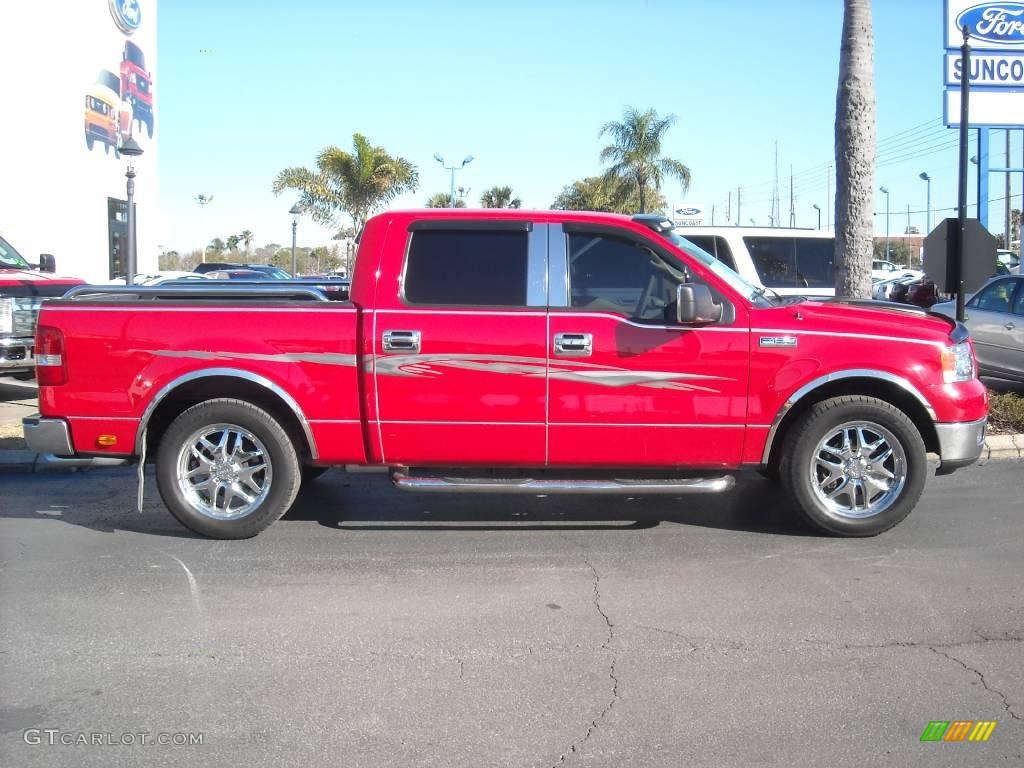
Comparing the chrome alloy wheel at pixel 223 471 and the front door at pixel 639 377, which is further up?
the front door at pixel 639 377

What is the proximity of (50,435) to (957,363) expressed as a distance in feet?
18.4

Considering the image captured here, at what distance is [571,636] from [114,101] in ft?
91.5

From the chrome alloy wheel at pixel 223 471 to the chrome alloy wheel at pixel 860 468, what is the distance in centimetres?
342

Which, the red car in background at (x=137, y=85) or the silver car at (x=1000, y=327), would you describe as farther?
the red car in background at (x=137, y=85)

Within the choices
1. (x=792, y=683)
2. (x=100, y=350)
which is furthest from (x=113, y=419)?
(x=792, y=683)

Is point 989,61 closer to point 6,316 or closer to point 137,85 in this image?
point 6,316

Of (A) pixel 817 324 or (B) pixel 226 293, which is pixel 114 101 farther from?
(A) pixel 817 324

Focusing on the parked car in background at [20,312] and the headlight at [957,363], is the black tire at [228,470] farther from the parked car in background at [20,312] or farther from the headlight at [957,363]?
the parked car in background at [20,312]

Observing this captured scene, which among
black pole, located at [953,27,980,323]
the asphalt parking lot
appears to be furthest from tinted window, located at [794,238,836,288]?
the asphalt parking lot

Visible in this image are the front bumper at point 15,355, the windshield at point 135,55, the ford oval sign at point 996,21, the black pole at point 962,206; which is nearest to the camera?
the black pole at point 962,206

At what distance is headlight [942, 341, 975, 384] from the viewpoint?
5.91 metres

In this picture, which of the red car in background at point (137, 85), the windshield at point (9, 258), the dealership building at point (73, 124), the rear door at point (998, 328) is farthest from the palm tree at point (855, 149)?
the red car in background at point (137, 85)

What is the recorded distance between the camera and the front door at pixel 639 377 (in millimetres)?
5824
